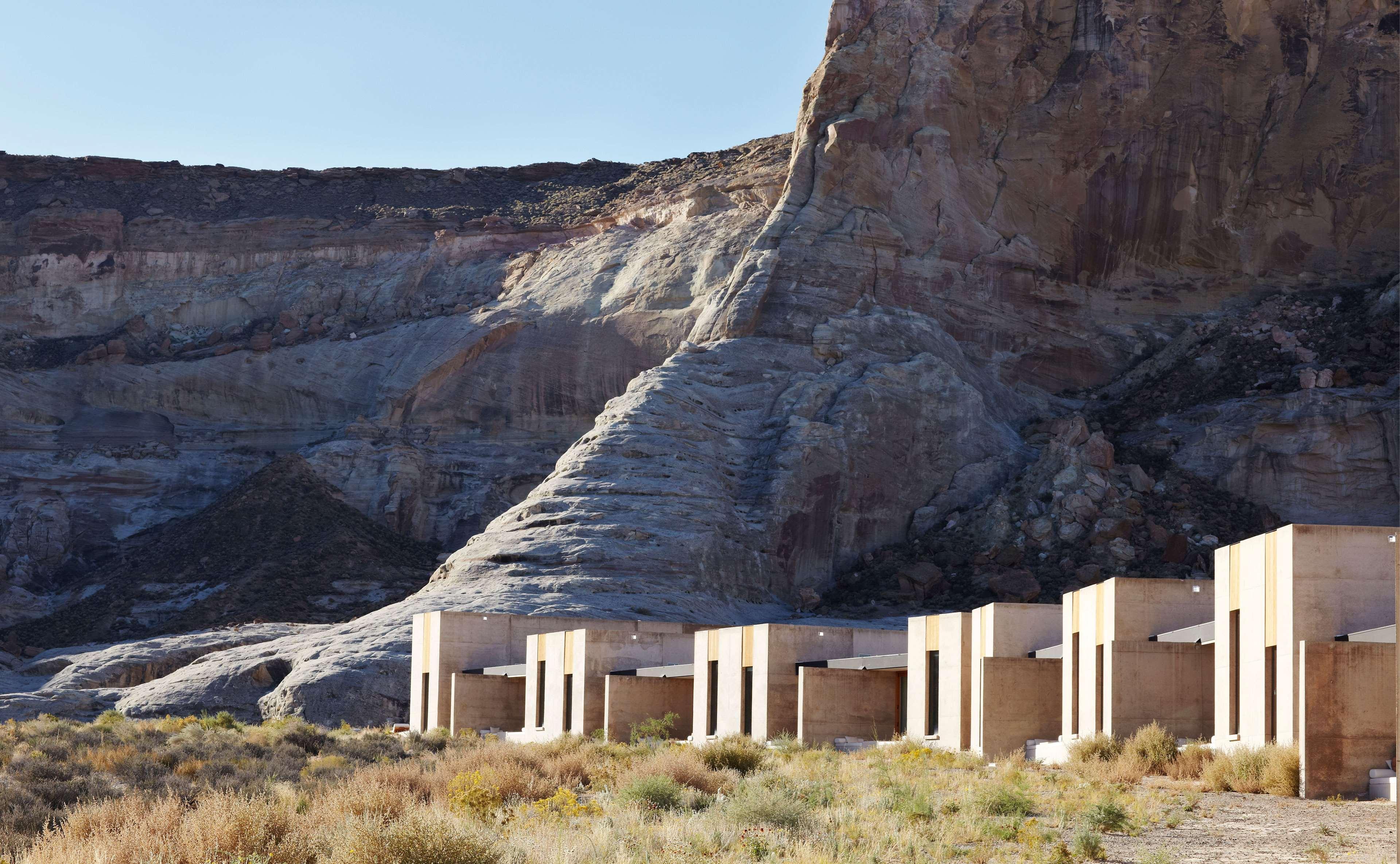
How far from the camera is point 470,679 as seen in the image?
48.2m

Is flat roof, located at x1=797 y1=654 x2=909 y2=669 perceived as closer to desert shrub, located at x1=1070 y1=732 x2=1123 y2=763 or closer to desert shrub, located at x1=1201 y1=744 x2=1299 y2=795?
desert shrub, located at x1=1070 y1=732 x2=1123 y2=763

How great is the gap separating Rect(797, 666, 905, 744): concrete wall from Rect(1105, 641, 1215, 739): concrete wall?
23.3ft

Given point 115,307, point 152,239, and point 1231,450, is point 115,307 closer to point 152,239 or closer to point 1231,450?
point 152,239

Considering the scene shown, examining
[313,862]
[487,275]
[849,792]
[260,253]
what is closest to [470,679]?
[849,792]

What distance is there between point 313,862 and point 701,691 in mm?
24492

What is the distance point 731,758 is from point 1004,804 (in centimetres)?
772

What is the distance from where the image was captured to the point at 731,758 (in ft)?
90.7

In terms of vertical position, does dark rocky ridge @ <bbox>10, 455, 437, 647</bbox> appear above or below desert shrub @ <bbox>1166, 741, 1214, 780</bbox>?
above

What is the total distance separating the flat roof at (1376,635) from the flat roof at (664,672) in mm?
19887

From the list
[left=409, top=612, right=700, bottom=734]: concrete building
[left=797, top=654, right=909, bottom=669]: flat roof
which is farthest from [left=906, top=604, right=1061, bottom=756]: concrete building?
[left=409, top=612, right=700, bottom=734]: concrete building

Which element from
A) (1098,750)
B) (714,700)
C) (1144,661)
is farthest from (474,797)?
(714,700)

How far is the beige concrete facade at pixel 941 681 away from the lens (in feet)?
109

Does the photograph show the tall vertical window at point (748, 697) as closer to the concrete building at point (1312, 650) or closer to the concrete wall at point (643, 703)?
the concrete wall at point (643, 703)

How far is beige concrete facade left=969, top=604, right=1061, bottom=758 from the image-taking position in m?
32.2
